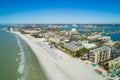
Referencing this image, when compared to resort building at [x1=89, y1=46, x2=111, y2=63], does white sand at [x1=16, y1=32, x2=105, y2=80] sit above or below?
below

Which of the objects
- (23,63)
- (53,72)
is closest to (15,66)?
(23,63)

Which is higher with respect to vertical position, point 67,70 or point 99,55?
point 99,55

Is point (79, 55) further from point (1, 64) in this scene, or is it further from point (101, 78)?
point (1, 64)

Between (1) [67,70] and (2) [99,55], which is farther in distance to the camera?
(2) [99,55]

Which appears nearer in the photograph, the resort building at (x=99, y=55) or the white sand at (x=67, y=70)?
the white sand at (x=67, y=70)

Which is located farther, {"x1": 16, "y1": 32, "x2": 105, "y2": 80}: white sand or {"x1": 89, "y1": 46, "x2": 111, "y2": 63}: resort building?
{"x1": 89, "y1": 46, "x2": 111, "y2": 63}: resort building

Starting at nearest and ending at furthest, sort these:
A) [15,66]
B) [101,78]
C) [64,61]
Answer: [101,78] < [15,66] < [64,61]

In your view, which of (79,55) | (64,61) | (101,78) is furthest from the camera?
(79,55)

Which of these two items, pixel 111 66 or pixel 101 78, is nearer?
pixel 101 78

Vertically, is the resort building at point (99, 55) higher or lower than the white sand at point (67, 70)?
higher

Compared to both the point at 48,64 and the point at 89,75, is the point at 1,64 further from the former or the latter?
the point at 89,75
